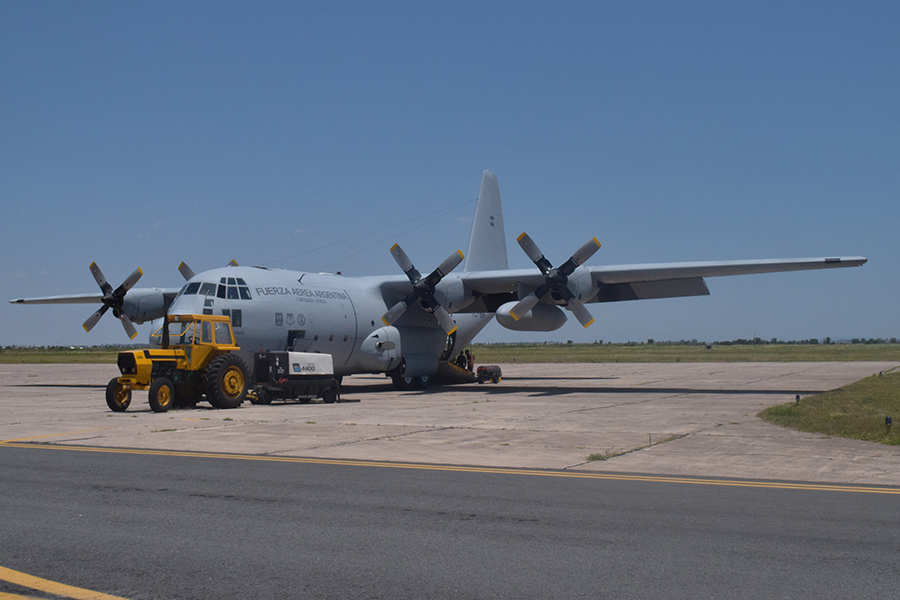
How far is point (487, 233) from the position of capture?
39062 millimetres

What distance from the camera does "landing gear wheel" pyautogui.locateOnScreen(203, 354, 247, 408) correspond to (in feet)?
69.9

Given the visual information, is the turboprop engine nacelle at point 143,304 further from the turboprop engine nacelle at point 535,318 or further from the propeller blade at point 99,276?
the turboprop engine nacelle at point 535,318

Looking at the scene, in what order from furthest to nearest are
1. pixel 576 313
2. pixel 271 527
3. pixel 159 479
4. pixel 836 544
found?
pixel 576 313 < pixel 159 479 < pixel 271 527 < pixel 836 544

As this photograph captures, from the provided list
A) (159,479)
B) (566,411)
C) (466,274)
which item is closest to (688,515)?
(159,479)

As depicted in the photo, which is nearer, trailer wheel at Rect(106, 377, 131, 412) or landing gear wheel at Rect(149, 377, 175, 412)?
landing gear wheel at Rect(149, 377, 175, 412)

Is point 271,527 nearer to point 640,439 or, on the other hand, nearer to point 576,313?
point 640,439

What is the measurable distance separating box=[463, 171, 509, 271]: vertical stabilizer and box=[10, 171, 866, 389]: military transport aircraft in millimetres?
703

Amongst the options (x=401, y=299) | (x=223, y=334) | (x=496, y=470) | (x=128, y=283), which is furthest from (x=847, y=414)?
(x=128, y=283)

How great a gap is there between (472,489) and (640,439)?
19.8 feet

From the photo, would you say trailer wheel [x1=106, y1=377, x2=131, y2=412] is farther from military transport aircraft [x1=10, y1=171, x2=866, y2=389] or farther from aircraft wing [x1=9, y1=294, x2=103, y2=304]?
aircraft wing [x1=9, y1=294, x2=103, y2=304]

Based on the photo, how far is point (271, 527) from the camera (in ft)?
23.6

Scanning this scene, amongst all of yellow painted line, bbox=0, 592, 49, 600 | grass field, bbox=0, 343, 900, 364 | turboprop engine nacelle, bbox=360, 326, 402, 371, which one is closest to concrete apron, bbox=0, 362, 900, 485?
turboprop engine nacelle, bbox=360, 326, 402, 371

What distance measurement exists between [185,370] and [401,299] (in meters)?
12.8

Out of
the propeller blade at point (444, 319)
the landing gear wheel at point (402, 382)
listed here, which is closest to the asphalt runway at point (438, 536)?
the propeller blade at point (444, 319)
